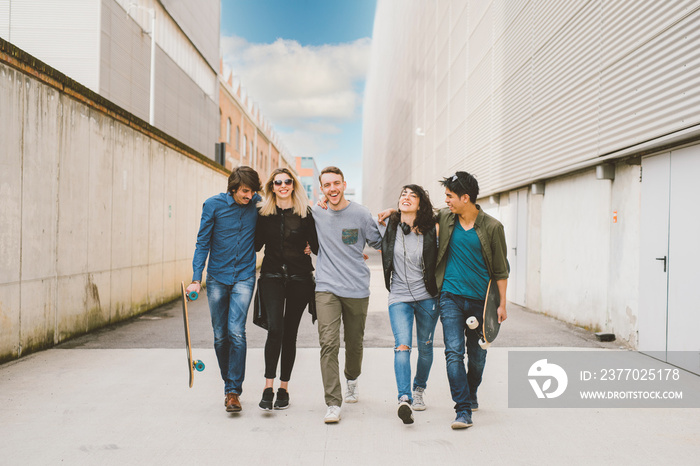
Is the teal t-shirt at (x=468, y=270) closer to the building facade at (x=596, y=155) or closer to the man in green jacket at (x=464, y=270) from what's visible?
the man in green jacket at (x=464, y=270)

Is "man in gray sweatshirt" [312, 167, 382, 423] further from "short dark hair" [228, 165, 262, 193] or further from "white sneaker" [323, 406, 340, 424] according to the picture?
"short dark hair" [228, 165, 262, 193]

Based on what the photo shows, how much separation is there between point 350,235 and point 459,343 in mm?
1181

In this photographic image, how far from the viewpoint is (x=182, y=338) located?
7691 mm

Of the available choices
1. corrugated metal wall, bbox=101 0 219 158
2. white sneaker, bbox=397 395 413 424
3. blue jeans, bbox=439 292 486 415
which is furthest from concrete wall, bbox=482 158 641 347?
corrugated metal wall, bbox=101 0 219 158

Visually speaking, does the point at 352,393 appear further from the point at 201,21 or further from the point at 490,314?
the point at 201,21

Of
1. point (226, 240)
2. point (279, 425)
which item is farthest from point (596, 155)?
point (279, 425)

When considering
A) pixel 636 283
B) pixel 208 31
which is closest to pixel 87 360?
pixel 636 283

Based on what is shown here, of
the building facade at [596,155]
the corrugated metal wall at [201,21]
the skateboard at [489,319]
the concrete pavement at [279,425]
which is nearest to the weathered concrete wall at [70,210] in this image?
the concrete pavement at [279,425]

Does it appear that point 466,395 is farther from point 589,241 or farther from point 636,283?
point 589,241

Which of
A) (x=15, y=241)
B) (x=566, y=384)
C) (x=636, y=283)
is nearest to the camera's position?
(x=566, y=384)

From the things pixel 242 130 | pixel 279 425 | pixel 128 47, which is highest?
pixel 242 130

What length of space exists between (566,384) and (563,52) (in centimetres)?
660

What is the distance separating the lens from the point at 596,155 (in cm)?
825

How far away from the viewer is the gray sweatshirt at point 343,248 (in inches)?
175
